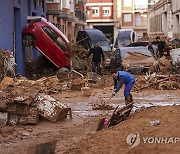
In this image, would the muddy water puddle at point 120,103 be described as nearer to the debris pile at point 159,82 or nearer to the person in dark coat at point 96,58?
the debris pile at point 159,82

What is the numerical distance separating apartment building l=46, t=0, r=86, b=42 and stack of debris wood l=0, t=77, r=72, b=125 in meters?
25.4

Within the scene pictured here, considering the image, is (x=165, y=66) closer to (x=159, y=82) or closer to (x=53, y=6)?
(x=159, y=82)

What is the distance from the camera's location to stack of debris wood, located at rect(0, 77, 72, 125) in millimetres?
15078

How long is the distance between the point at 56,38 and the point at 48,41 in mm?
571

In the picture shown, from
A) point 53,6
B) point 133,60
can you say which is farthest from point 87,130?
point 53,6

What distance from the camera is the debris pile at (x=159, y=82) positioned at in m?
22.4

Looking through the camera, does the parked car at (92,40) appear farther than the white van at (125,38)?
No

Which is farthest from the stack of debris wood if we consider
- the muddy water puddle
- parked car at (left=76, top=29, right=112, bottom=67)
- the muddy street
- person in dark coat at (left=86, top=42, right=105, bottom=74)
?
parked car at (left=76, top=29, right=112, bottom=67)

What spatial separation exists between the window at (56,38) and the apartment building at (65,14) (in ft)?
43.0

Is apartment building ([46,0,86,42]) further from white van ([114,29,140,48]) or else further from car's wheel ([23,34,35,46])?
car's wheel ([23,34,35,46])

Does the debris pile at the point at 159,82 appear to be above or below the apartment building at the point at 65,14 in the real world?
below

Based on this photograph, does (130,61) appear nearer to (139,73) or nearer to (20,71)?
(139,73)

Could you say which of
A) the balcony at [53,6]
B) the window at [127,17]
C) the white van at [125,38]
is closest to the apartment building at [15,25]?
the balcony at [53,6]

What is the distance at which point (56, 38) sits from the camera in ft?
90.3
